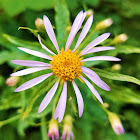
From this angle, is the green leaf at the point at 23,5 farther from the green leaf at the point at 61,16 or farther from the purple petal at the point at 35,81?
the purple petal at the point at 35,81

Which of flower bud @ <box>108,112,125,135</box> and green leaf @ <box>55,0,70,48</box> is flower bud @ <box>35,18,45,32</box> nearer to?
green leaf @ <box>55,0,70,48</box>

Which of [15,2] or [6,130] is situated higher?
[15,2]

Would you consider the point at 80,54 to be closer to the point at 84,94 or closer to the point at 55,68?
the point at 55,68

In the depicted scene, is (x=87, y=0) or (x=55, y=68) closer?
(x=55, y=68)

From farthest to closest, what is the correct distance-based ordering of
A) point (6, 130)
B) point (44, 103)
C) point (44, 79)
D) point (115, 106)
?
1. point (115, 106)
2. point (6, 130)
3. point (44, 79)
4. point (44, 103)

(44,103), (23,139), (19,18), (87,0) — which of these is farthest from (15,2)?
(23,139)

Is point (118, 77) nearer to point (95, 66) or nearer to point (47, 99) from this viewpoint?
point (47, 99)
